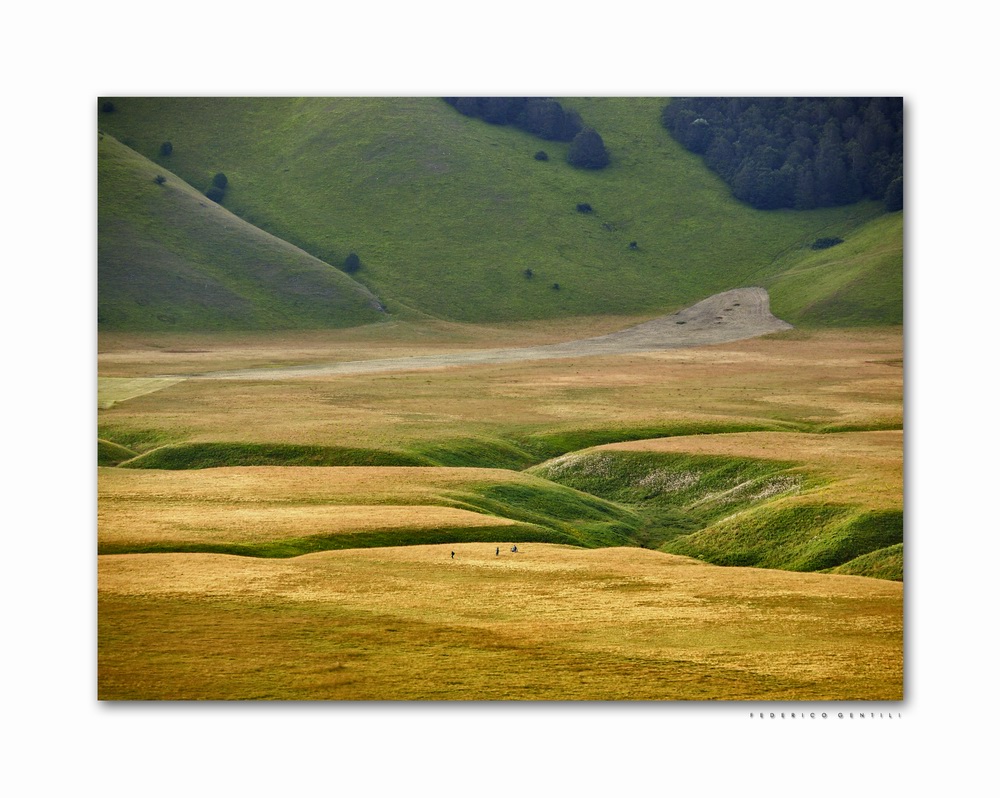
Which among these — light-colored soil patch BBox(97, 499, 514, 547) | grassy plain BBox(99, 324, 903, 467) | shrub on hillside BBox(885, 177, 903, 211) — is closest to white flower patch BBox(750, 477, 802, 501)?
grassy plain BBox(99, 324, 903, 467)

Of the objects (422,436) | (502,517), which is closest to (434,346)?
(422,436)

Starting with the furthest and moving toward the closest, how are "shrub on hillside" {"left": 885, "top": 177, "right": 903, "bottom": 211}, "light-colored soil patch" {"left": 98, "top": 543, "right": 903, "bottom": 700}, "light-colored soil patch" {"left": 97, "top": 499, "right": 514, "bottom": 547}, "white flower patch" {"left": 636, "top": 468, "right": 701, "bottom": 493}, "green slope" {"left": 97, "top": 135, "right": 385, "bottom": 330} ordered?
1. "white flower patch" {"left": 636, "top": 468, "right": 701, "bottom": 493}
2. "green slope" {"left": 97, "top": 135, "right": 385, "bottom": 330}
3. "shrub on hillside" {"left": 885, "top": 177, "right": 903, "bottom": 211}
4. "light-colored soil patch" {"left": 97, "top": 499, "right": 514, "bottom": 547}
5. "light-colored soil patch" {"left": 98, "top": 543, "right": 903, "bottom": 700}

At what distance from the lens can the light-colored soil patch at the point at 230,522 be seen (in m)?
22.5

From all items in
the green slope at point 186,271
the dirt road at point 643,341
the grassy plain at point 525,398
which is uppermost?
the green slope at point 186,271

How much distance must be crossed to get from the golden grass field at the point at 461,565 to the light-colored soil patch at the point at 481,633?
43 millimetres

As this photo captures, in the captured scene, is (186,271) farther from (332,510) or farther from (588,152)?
(588,152)

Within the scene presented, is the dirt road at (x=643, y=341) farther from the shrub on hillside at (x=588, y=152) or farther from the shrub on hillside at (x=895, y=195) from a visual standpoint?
the shrub on hillside at (x=588, y=152)

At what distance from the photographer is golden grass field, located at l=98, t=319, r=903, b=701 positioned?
19750mm

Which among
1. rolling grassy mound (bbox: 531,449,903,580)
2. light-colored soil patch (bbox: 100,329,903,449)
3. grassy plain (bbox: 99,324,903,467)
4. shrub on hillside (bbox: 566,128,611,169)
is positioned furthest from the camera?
shrub on hillside (bbox: 566,128,611,169)

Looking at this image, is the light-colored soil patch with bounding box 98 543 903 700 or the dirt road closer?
the light-colored soil patch with bounding box 98 543 903 700

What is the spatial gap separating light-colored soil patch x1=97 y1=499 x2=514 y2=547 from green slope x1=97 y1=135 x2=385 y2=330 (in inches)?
169

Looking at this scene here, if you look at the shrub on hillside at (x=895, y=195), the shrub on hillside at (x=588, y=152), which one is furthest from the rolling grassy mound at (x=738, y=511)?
the shrub on hillside at (x=588, y=152)

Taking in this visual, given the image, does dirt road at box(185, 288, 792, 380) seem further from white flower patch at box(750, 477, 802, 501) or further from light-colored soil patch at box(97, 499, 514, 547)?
light-colored soil patch at box(97, 499, 514, 547)
